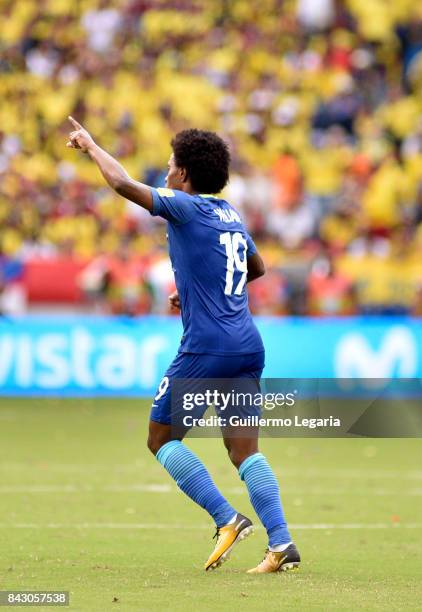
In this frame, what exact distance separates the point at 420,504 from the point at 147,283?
1060 centimetres

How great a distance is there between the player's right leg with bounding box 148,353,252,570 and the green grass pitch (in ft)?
0.68

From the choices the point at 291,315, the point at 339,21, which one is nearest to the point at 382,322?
the point at 291,315

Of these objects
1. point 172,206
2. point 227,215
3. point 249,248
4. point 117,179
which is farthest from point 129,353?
point 117,179

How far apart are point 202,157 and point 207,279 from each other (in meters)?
0.62

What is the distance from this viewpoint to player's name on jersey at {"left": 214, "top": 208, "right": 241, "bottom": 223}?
689 centimetres

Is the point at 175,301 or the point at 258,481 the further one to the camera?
the point at 175,301

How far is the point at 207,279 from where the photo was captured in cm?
682

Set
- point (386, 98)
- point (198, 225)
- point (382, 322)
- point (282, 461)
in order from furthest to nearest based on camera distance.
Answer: point (386, 98) → point (382, 322) → point (282, 461) → point (198, 225)

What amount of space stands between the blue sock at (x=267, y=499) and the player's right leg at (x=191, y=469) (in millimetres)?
A: 111

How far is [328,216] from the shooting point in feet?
73.8

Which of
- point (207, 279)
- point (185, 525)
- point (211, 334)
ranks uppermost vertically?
point (207, 279)

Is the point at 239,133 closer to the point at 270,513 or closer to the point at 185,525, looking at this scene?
the point at 185,525

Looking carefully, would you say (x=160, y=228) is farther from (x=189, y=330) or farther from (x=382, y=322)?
(x=189, y=330)

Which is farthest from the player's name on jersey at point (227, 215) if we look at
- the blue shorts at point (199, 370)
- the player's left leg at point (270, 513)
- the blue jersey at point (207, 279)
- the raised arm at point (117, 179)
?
the player's left leg at point (270, 513)
